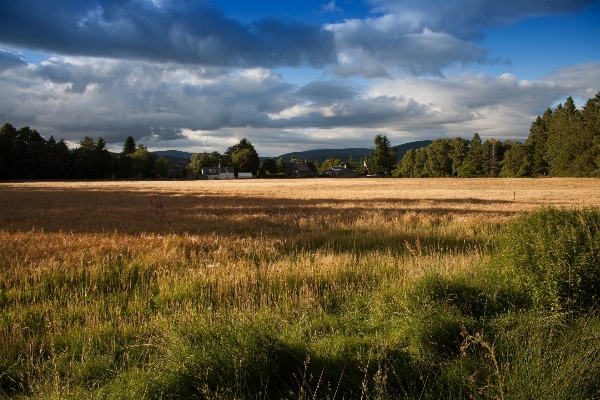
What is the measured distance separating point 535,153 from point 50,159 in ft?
429

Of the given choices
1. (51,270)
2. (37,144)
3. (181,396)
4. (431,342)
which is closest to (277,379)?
(181,396)

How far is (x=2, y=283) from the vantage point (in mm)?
7348

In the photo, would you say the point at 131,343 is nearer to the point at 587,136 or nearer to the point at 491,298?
the point at 491,298

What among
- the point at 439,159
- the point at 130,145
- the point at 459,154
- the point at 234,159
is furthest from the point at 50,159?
the point at 459,154

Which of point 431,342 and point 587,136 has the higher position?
point 587,136

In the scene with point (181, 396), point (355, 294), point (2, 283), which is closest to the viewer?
point (181, 396)

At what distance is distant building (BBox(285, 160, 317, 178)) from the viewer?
6585 inches

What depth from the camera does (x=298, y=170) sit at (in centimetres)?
17875

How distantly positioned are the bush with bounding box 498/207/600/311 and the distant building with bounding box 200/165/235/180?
475 ft

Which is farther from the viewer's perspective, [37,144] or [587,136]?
[37,144]

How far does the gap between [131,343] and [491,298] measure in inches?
217

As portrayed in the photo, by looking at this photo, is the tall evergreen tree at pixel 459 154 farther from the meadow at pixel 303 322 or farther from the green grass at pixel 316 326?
the green grass at pixel 316 326

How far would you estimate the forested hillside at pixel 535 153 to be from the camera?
3204 inches

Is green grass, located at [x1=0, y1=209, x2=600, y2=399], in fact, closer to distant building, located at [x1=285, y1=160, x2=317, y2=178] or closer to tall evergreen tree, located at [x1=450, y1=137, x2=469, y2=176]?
tall evergreen tree, located at [x1=450, y1=137, x2=469, y2=176]
